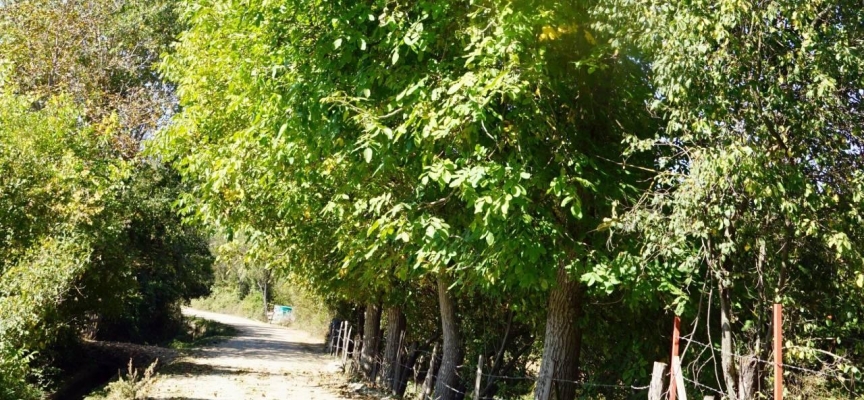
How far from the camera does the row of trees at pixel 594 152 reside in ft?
22.2

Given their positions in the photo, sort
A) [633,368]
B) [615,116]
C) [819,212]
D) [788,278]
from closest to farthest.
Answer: [819,212] → [788,278] → [615,116] → [633,368]

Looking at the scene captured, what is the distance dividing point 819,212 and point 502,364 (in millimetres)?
8989

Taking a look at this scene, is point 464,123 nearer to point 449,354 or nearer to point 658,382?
point 658,382

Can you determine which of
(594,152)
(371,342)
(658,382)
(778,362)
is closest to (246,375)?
(371,342)

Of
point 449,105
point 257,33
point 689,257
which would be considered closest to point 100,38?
point 257,33

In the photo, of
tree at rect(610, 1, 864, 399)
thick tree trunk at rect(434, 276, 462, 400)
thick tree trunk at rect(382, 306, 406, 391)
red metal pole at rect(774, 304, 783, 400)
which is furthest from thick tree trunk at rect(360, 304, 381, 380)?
red metal pole at rect(774, 304, 783, 400)

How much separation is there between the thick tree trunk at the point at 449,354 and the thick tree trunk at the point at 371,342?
772 cm

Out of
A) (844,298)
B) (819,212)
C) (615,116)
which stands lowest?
(844,298)

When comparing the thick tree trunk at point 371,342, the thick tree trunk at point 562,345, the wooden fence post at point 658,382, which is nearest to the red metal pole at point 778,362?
the wooden fence post at point 658,382

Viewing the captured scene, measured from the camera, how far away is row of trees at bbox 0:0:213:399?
15805mm

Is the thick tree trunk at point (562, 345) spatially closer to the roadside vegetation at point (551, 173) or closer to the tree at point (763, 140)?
the roadside vegetation at point (551, 173)

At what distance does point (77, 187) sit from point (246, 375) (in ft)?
25.6

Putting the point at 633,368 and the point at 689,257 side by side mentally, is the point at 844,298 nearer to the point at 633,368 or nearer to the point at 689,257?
the point at 689,257

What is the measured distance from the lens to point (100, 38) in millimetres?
25297
